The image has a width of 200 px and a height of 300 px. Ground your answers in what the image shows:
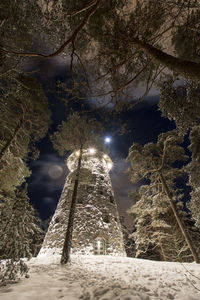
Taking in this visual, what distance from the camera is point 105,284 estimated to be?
16.2ft

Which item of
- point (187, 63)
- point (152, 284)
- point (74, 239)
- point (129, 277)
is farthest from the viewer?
point (74, 239)

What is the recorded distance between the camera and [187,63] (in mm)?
3990

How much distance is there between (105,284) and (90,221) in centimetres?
617

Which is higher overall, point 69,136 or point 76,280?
point 69,136

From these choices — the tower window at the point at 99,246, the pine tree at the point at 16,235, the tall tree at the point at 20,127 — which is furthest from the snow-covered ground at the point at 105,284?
the tall tree at the point at 20,127

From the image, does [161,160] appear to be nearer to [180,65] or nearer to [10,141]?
[180,65]

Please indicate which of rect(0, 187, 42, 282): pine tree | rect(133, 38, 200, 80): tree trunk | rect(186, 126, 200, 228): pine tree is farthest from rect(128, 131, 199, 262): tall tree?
rect(0, 187, 42, 282): pine tree

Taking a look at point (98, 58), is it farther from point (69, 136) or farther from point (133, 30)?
point (69, 136)

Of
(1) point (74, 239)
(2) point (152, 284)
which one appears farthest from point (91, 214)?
(2) point (152, 284)

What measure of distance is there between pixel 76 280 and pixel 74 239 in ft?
17.3

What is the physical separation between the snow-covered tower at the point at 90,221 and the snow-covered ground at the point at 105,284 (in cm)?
345

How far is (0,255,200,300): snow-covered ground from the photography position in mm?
3975

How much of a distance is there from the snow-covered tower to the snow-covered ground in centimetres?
345

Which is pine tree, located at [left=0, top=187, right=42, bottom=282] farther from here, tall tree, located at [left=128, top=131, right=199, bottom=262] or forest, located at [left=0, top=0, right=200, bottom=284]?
tall tree, located at [left=128, top=131, right=199, bottom=262]
